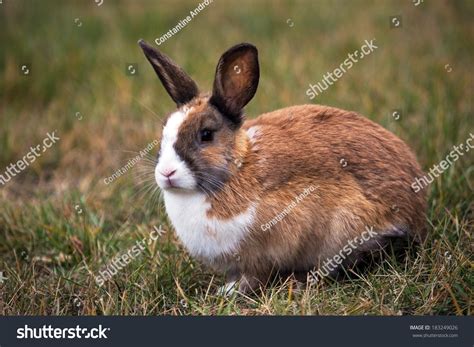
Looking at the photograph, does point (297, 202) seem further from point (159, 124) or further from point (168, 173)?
point (159, 124)

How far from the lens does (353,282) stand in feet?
14.7

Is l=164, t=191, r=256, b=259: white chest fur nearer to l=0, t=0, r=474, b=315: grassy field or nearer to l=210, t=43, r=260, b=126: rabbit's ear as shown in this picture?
l=0, t=0, r=474, b=315: grassy field

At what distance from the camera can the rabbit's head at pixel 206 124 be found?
4.21 m

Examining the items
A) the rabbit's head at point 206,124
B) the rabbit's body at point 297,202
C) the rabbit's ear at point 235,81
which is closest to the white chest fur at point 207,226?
the rabbit's body at point 297,202

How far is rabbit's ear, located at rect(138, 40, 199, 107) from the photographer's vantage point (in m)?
4.43

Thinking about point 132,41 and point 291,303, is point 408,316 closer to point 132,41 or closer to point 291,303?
point 291,303

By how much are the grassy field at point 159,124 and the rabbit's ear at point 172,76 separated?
597mm

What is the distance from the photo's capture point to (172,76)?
176 inches

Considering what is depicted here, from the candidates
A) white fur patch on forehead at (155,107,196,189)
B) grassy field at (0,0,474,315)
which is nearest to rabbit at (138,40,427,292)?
white fur patch on forehead at (155,107,196,189)

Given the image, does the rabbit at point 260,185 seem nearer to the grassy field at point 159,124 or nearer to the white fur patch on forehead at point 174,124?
the white fur patch on forehead at point 174,124

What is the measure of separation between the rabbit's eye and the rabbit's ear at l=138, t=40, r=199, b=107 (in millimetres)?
301

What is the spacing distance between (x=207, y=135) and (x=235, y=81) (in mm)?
344

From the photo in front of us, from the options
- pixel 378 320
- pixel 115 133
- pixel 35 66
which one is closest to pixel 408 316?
pixel 378 320

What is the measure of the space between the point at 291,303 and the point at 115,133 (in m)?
3.17
